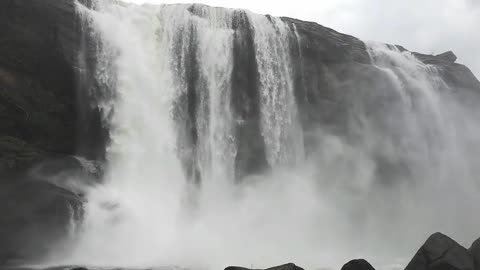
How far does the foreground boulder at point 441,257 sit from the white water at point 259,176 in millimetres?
6844

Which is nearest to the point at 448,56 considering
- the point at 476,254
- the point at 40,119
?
the point at 476,254

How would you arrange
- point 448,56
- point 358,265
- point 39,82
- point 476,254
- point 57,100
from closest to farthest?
point 358,265
point 476,254
point 39,82
point 57,100
point 448,56

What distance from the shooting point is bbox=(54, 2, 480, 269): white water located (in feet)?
72.7

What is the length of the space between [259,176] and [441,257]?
14139 mm

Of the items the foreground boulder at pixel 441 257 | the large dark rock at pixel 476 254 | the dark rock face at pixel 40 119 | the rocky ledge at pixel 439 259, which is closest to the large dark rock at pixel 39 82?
the dark rock face at pixel 40 119

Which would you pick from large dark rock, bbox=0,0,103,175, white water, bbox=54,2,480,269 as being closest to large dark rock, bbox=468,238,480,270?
white water, bbox=54,2,480,269

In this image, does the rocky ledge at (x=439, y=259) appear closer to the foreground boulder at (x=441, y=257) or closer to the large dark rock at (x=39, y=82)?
the foreground boulder at (x=441, y=257)

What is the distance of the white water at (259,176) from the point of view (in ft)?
72.7

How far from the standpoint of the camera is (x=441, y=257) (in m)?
14.4

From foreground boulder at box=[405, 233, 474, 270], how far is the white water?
22.5 ft

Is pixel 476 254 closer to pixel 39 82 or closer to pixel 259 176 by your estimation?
pixel 259 176

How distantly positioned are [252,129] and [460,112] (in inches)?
617

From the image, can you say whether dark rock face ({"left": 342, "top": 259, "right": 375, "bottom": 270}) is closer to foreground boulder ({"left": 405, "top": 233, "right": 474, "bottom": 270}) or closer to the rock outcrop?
foreground boulder ({"left": 405, "top": 233, "right": 474, "bottom": 270})

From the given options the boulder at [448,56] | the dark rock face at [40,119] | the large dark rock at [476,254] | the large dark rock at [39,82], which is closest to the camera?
A: the large dark rock at [476,254]
